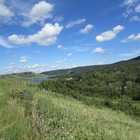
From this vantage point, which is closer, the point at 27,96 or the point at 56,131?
the point at 56,131

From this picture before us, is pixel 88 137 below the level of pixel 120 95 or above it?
above

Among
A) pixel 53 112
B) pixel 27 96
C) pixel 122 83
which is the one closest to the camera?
pixel 53 112

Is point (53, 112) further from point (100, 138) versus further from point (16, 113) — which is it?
point (100, 138)

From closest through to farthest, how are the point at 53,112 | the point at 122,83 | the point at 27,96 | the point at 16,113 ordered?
the point at 16,113 → the point at 53,112 → the point at 27,96 → the point at 122,83

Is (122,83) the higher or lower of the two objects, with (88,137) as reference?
lower

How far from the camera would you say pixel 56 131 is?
4.74 metres

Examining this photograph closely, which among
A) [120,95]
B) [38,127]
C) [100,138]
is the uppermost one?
[38,127]

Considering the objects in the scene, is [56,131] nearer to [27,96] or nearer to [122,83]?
[27,96]

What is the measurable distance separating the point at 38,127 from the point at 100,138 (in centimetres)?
127

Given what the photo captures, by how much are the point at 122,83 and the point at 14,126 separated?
12409 centimetres

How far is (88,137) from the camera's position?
15.3 ft

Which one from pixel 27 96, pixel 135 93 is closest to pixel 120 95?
pixel 135 93

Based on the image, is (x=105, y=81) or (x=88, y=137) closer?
(x=88, y=137)

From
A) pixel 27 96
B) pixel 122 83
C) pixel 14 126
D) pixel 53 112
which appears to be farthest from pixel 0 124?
pixel 122 83
